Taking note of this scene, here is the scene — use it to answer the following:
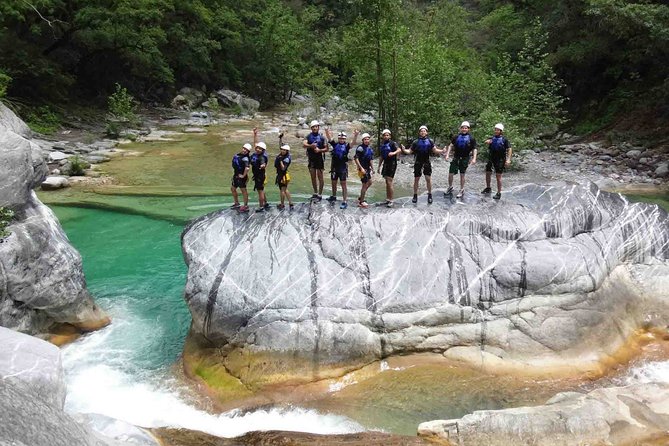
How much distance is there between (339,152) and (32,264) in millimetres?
6264

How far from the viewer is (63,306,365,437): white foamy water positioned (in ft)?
25.5

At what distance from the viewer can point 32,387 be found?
253 inches

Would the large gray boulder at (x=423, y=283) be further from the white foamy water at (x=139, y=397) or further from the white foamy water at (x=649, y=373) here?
the white foamy water at (x=139, y=397)

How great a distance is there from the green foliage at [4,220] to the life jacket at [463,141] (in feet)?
29.0

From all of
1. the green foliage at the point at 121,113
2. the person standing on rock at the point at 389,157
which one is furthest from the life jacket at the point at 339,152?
the green foliage at the point at 121,113

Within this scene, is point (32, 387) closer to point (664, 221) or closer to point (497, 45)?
point (664, 221)

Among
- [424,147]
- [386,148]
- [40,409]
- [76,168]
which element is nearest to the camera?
[40,409]

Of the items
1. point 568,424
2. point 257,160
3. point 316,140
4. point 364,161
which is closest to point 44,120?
point 257,160

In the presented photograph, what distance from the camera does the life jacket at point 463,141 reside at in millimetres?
10883

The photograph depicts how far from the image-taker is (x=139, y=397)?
8.56m

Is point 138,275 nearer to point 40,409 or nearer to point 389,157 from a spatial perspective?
point 389,157

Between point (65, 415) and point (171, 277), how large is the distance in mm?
7495

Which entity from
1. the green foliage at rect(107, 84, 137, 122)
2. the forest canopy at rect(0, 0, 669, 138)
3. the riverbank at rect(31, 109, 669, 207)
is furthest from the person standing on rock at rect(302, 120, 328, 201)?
the green foliage at rect(107, 84, 137, 122)

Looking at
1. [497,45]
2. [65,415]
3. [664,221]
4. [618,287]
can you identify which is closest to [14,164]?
[65,415]
